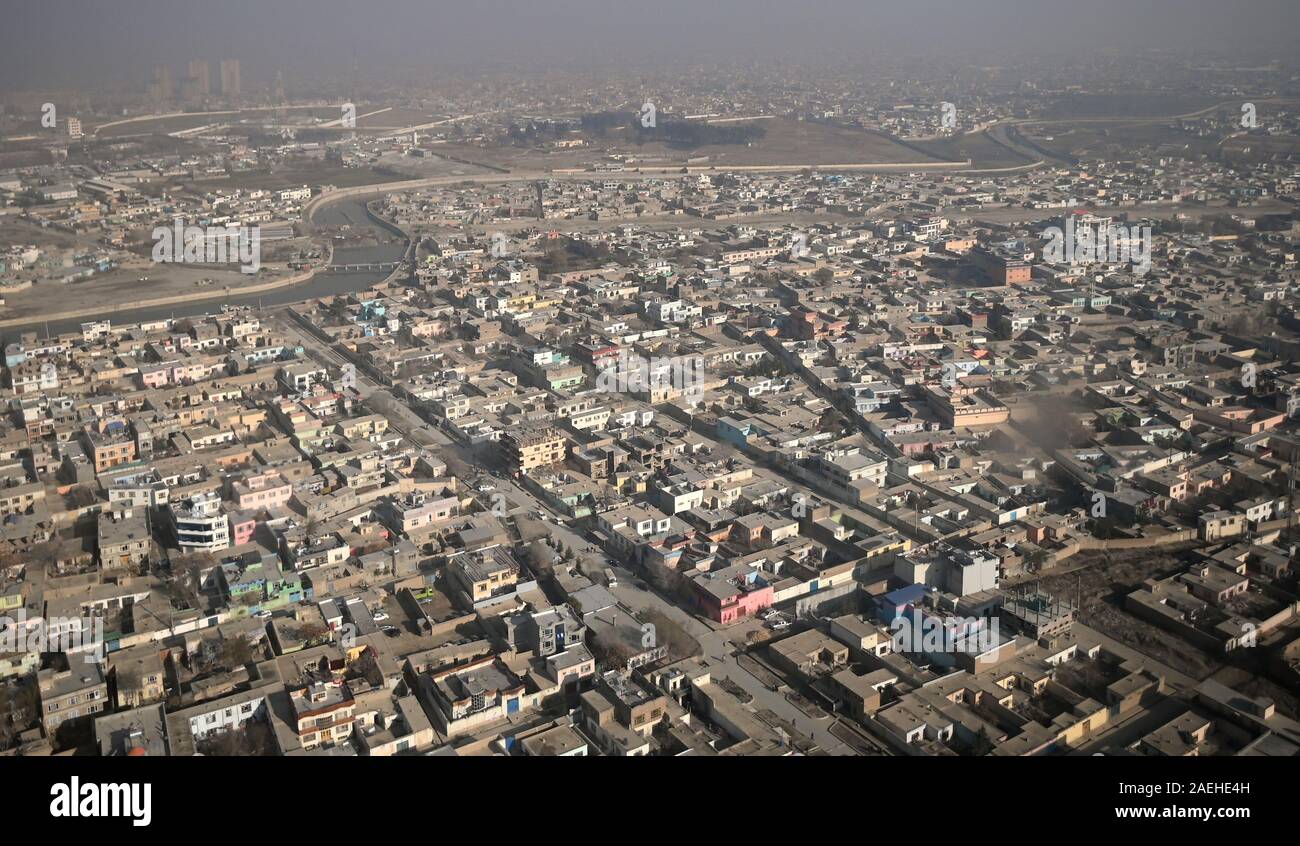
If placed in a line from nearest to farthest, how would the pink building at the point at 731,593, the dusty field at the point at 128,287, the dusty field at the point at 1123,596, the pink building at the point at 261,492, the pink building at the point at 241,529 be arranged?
the dusty field at the point at 1123,596
the pink building at the point at 731,593
the pink building at the point at 241,529
the pink building at the point at 261,492
the dusty field at the point at 128,287

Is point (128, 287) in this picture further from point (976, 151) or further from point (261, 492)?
point (976, 151)

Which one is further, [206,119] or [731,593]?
[206,119]

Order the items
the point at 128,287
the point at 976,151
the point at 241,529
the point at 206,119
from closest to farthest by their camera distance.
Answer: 1. the point at 241,529
2. the point at 128,287
3. the point at 976,151
4. the point at 206,119

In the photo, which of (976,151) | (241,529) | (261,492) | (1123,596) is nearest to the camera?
(1123,596)

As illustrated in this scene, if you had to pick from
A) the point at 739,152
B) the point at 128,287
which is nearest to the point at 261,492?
the point at 128,287

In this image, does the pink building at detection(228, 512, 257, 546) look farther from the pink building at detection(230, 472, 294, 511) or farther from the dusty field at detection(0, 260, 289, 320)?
the dusty field at detection(0, 260, 289, 320)

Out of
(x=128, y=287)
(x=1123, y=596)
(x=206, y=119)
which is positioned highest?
(x=206, y=119)

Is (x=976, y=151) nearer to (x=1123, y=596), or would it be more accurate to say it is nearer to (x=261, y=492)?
(x=1123, y=596)

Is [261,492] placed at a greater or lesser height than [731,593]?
greater

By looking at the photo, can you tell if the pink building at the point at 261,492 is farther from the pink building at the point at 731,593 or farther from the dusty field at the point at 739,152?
the dusty field at the point at 739,152

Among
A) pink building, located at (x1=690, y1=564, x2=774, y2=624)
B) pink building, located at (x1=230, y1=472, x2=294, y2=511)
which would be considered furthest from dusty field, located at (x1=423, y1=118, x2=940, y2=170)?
pink building, located at (x1=690, y1=564, x2=774, y2=624)

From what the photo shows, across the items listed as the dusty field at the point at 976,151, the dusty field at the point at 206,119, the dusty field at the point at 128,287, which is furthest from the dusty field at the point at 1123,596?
the dusty field at the point at 206,119
